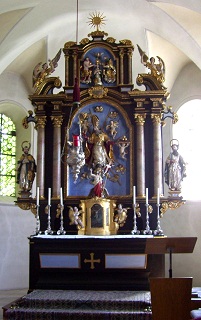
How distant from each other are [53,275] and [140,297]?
171cm

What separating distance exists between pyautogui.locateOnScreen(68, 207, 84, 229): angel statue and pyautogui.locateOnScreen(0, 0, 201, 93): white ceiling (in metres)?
4.39

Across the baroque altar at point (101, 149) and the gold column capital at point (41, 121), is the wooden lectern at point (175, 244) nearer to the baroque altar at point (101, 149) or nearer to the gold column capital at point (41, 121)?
the baroque altar at point (101, 149)

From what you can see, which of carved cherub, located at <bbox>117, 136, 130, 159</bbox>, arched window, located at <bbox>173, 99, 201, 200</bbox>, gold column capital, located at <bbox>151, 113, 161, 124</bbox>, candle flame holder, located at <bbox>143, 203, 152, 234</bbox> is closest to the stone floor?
candle flame holder, located at <bbox>143, 203, 152, 234</bbox>

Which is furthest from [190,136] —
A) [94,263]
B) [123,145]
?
[94,263]

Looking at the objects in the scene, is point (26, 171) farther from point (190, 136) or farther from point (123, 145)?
point (190, 136)

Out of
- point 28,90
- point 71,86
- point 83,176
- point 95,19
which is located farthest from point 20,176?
point 28,90

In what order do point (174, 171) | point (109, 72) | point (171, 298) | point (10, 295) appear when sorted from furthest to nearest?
1. point (10, 295)
2. point (109, 72)
3. point (174, 171)
4. point (171, 298)

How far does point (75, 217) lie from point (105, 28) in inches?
231

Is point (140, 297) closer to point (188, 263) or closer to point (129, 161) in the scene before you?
point (129, 161)

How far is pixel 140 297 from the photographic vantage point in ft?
25.3

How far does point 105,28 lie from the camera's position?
13586 mm

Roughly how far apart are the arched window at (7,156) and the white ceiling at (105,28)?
1348mm

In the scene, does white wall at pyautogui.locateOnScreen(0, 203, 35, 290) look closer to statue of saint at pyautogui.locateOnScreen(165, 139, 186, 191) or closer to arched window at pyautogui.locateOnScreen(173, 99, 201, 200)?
arched window at pyautogui.locateOnScreen(173, 99, 201, 200)

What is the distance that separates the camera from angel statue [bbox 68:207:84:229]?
9539mm
